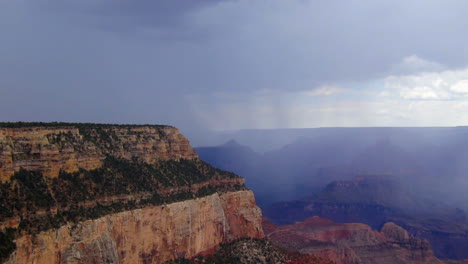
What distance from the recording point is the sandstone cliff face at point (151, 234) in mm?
41812

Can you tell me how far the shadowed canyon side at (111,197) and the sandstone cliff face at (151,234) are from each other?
0.10 metres

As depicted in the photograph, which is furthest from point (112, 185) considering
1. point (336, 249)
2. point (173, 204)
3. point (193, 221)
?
point (336, 249)

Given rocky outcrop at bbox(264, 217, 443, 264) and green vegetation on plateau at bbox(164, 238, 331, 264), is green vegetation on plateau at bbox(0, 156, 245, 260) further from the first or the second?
rocky outcrop at bbox(264, 217, 443, 264)

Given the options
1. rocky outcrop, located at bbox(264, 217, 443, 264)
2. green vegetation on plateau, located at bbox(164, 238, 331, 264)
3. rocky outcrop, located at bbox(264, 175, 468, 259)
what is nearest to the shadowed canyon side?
green vegetation on plateau, located at bbox(164, 238, 331, 264)

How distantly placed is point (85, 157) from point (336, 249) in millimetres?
72779

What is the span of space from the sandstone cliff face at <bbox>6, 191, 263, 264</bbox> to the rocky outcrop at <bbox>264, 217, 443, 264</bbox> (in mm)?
30662

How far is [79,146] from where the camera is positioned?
54.1 m

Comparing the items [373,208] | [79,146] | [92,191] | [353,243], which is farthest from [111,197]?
[373,208]

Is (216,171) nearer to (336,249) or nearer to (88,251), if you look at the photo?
(88,251)

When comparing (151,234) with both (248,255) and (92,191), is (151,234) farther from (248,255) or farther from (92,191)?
(248,255)

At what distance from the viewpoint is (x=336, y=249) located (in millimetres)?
107125

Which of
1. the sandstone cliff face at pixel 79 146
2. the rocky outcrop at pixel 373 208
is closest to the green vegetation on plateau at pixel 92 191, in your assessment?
the sandstone cliff face at pixel 79 146

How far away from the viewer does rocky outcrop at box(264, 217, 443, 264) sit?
343 feet

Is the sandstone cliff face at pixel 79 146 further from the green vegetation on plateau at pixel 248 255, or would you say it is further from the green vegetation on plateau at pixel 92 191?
A: the green vegetation on plateau at pixel 248 255
